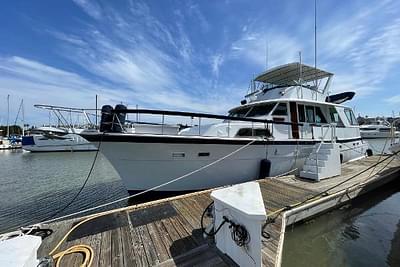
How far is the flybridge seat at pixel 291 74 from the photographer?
352 inches

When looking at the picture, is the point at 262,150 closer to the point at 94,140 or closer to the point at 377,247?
the point at 377,247

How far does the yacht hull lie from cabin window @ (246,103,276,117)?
64.4 inches

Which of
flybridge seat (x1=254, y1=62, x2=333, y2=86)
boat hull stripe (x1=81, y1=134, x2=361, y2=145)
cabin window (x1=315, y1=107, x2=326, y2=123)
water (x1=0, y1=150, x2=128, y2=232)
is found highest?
flybridge seat (x1=254, y1=62, x2=333, y2=86)

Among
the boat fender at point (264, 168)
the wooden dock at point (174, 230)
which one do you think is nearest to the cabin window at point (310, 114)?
the boat fender at point (264, 168)

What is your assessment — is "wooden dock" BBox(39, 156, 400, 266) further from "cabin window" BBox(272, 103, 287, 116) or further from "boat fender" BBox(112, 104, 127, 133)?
"cabin window" BBox(272, 103, 287, 116)

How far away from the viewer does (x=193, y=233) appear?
3.35 meters

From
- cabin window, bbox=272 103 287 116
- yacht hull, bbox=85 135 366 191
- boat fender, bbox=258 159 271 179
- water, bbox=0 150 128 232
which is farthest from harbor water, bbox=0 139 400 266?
cabin window, bbox=272 103 287 116

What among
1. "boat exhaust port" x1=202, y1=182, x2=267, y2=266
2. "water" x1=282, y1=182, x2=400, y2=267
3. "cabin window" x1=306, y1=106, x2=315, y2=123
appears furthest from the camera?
"cabin window" x1=306, y1=106, x2=315, y2=123

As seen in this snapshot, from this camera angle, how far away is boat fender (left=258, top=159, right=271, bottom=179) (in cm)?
668

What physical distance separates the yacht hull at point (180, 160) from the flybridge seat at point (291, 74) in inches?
159

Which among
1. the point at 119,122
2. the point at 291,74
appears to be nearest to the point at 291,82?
the point at 291,74

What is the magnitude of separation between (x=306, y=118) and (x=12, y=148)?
45.6 metres

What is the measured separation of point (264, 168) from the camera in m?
6.68

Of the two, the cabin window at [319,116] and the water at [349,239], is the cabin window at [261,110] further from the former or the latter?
the water at [349,239]
